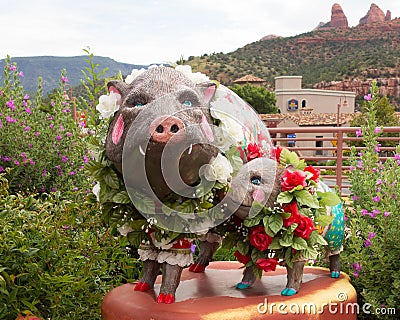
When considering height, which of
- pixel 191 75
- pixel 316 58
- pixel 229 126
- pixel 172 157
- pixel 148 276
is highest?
pixel 316 58

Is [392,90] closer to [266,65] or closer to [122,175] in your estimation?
[266,65]

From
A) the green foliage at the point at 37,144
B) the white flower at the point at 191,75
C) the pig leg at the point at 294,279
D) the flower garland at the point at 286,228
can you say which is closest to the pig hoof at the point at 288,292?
the pig leg at the point at 294,279

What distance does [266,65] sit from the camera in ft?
191

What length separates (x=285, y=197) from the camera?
2.71 meters

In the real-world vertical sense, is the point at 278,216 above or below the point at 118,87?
below

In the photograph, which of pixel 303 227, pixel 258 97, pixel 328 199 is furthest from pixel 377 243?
pixel 258 97

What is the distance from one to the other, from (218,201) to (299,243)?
1.45ft

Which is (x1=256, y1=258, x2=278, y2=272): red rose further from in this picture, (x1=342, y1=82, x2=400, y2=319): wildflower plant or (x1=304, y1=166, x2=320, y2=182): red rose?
(x1=342, y1=82, x2=400, y2=319): wildflower plant

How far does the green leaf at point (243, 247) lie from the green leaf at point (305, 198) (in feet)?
1.10

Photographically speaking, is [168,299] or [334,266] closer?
[168,299]

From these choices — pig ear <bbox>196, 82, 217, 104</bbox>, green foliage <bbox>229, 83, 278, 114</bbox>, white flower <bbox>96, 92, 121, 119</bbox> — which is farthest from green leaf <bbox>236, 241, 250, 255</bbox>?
green foliage <bbox>229, 83, 278, 114</bbox>

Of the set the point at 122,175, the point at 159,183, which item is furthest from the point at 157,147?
the point at 122,175

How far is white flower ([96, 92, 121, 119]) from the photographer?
259cm

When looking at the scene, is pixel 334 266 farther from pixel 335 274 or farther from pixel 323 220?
pixel 323 220
